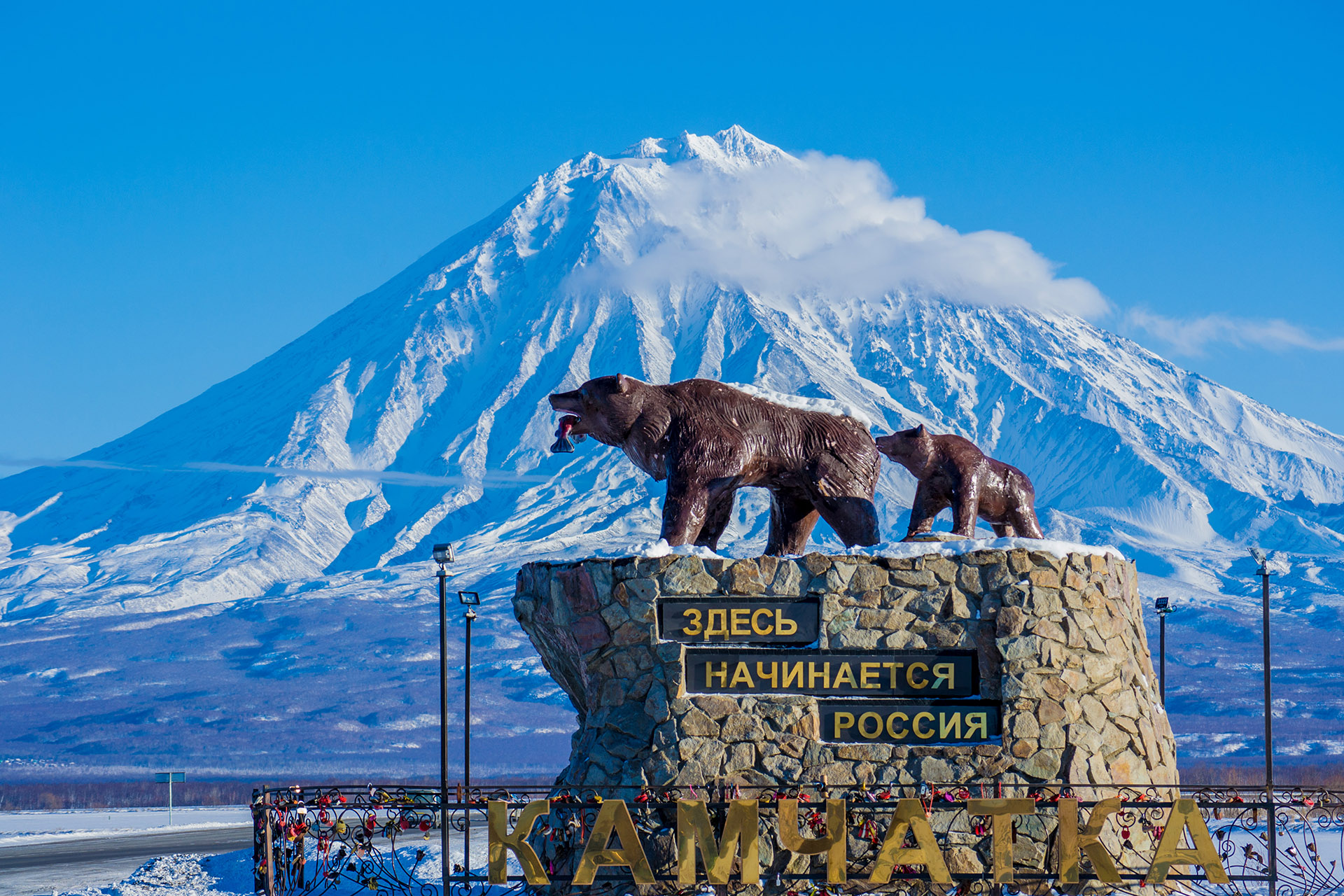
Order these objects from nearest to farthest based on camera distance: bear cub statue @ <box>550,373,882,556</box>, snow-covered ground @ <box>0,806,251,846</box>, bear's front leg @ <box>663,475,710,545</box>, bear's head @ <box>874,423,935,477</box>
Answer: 1. bear's front leg @ <box>663,475,710,545</box>
2. bear cub statue @ <box>550,373,882,556</box>
3. bear's head @ <box>874,423,935,477</box>
4. snow-covered ground @ <box>0,806,251,846</box>

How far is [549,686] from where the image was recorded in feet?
484

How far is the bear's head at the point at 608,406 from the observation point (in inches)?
635

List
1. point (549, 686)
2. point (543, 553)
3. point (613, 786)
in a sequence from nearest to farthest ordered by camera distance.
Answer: point (613, 786) < point (549, 686) < point (543, 553)

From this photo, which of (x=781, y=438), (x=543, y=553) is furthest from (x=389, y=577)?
(x=781, y=438)

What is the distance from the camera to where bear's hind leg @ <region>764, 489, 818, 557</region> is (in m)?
16.5

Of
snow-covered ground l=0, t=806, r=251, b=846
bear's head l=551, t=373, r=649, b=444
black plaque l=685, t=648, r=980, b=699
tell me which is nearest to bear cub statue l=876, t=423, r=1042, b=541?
black plaque l=685, t=648, r=980, b=699

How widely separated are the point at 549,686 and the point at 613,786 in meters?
135

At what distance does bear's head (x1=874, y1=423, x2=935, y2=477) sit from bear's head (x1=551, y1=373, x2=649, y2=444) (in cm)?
269

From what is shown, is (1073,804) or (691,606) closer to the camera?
(1073,804)

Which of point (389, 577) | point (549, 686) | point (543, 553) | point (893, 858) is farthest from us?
point (389, 577)

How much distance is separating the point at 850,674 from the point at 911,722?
2.27 feet

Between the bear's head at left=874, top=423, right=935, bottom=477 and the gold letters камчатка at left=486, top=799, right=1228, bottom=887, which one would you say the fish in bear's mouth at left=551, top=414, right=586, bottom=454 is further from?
the gold letters камчатка at left=486, top=799, right=1228, bottom=887

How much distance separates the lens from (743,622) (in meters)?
14.5

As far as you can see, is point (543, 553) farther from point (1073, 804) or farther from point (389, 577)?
point (1073, 804)
